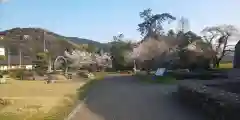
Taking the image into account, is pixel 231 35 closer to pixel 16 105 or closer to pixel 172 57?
pixel 172 57

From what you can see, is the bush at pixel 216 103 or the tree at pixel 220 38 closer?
the bush at pixel 216 103

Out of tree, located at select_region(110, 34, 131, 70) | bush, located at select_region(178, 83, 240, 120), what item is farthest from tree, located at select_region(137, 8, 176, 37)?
bush, located at select_region(178, 83, 240, 120)

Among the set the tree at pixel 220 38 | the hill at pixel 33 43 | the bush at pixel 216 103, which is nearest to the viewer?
the bush at pixel 216 103

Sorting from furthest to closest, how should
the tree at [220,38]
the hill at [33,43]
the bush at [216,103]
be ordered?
the hill at [33,43] → the tree at [220,38] → the bush at [216,103]

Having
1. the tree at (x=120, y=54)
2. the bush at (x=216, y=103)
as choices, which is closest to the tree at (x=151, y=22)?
the tree at (x=120, y=54)

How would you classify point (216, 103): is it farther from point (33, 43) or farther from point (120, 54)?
point (33, 43)

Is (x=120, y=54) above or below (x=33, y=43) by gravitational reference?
below

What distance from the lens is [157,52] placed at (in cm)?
4912

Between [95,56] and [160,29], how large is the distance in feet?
52.0

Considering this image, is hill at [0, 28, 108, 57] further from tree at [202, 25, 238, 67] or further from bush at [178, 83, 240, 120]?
bush at [178, 83, 240, 120]

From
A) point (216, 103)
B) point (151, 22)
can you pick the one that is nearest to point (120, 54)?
point (151, 22)

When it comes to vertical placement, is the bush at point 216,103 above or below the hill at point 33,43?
below

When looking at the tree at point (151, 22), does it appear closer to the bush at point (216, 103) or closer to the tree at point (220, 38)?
the tree at point (220, 38)

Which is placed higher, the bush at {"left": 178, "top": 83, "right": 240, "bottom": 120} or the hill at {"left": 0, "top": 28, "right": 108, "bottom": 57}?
the hill at {"left": 0, "top": 28, "right": 108, "bottom": 57}
